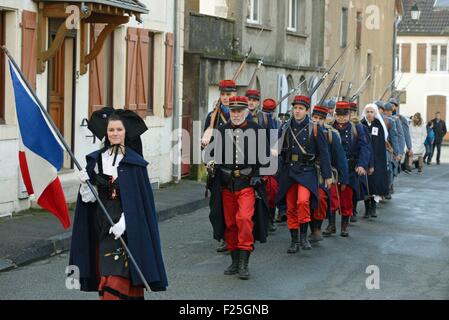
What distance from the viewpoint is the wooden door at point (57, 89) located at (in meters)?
17.5

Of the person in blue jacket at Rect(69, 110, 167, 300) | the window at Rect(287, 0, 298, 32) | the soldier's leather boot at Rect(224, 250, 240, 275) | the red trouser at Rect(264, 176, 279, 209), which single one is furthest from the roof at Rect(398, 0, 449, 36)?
the person in blue jacket at Rect(69, 110, 167, 300)

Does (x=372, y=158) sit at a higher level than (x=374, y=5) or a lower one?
lower

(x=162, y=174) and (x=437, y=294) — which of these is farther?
(x=162, y=174)

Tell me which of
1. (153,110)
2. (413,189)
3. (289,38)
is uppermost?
(289,38)

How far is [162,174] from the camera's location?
2183 cm

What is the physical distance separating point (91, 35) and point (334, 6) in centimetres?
1905

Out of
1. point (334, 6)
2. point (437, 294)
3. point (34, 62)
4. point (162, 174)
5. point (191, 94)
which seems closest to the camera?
point (437, 294)

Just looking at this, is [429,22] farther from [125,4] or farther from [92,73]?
[125,4]

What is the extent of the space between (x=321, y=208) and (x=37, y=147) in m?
6.12

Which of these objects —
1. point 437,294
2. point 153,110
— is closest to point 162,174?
point 153,110

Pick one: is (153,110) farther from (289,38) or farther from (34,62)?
(289,38)

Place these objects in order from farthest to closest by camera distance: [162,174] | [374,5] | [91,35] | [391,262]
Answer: [374,5] → [162,174] → [91,35] → [391,262]

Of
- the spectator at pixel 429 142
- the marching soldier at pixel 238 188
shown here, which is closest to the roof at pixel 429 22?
the spectator at pixel 429 142

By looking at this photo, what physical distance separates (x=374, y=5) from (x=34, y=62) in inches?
1135
